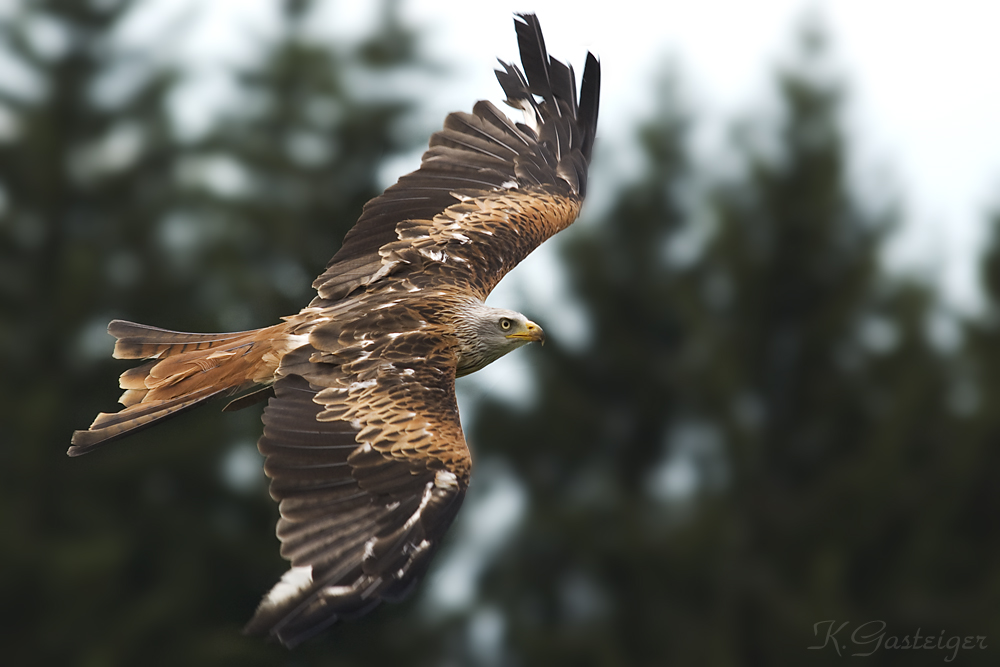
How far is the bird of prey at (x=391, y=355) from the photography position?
5.45 m

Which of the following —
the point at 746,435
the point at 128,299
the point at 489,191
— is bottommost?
the point at 746,435

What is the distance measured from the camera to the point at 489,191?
27.1 ft

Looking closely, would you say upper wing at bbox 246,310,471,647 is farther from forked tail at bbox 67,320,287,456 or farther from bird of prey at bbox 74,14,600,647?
forked tail at bbox 67,320,287,456

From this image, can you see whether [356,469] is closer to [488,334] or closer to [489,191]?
[488,334]

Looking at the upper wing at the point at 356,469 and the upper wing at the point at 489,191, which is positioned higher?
the upper wing at the point at 489,191

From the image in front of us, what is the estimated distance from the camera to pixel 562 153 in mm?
8883

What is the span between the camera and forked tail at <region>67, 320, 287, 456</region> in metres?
6.34

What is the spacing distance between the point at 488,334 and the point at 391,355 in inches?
28.8

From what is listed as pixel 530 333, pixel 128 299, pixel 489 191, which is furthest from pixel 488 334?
pixel 128 299

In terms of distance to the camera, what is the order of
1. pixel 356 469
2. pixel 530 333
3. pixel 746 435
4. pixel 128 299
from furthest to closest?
1. pixel 746 435
2. pixel 128 299
3. pixel 530 333
4. pixel 356 469

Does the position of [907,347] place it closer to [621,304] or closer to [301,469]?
[621,304]

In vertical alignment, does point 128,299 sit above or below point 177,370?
above

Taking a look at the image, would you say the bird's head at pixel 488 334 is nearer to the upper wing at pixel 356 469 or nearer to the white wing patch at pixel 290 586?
the upper wing at pixel 356 469

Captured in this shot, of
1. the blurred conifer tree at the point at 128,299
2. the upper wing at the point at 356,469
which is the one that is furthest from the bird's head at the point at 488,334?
→ the blurred conifer tree at the point at 128,299
